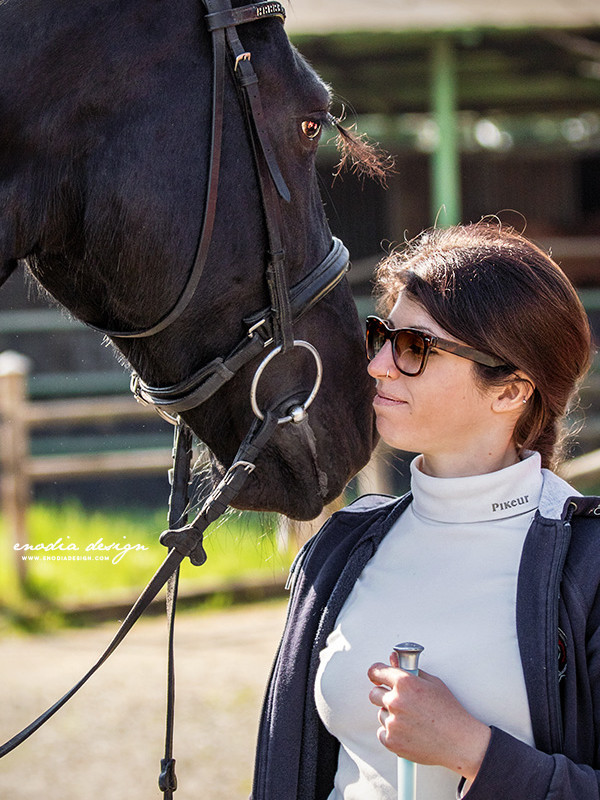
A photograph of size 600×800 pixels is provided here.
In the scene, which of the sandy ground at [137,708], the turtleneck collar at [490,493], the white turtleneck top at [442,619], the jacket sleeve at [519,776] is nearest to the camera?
the jacket sleeve at [519,776]

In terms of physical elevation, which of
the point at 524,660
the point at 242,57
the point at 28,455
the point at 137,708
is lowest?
the point at 137,708

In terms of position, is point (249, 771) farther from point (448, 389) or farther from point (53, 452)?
point (53, 452)

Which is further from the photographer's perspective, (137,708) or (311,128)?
(137,708)

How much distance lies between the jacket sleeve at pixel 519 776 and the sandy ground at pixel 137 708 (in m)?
2.54

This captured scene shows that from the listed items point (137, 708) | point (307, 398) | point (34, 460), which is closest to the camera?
point (307, 398)

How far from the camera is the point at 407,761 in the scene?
48.2 inches

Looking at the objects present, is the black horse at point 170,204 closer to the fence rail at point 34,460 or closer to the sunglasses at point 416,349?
the sunglasses at point 416,349

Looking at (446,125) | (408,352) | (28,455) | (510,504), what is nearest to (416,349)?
(408,352)

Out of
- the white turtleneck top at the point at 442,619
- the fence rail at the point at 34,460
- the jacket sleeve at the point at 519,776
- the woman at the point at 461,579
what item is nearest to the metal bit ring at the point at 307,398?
the woman at the point at 461,579

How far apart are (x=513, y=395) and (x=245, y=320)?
48 centimetres

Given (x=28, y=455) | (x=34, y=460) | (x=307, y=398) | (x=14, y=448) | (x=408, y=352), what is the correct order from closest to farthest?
(x=408, y=352) < (x=307, y=398) < (x=14, y=448) < (x=28, y=455) < (x=34, y=460)

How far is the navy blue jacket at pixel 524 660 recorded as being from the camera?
1.18 m

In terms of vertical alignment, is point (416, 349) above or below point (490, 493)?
above

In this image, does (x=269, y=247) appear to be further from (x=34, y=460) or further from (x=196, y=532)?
(x=34, y=460)
